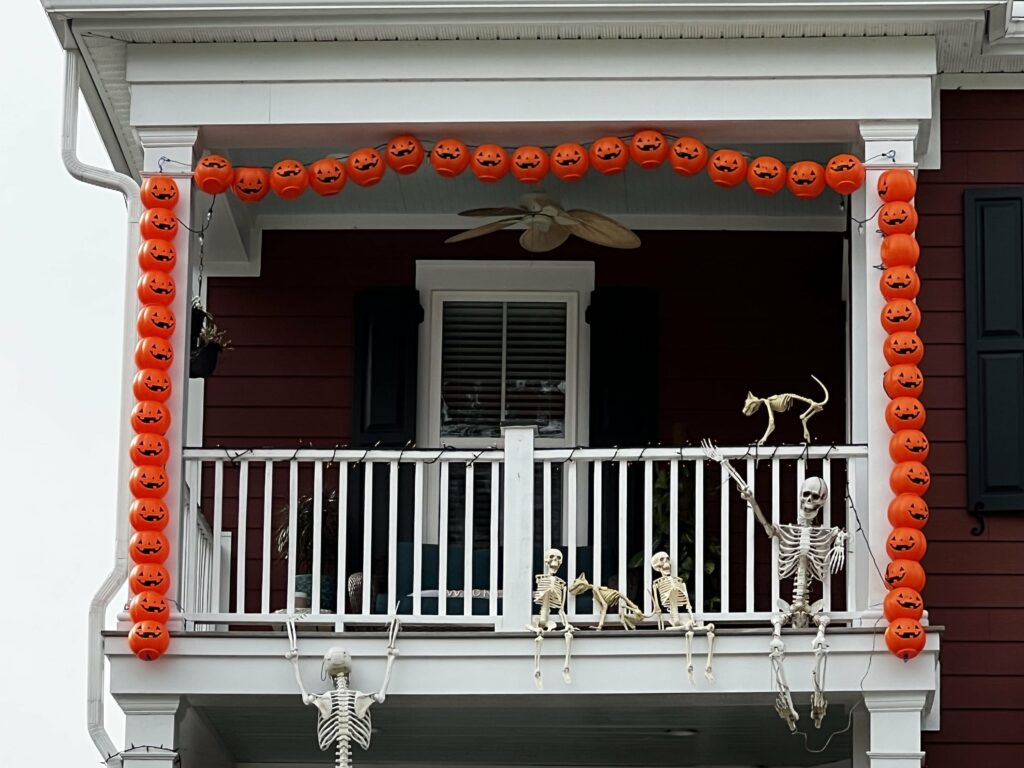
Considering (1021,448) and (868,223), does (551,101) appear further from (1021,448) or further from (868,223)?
(1021,448)

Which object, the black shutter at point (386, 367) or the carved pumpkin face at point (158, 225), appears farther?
the black shutter at point (386, 367)

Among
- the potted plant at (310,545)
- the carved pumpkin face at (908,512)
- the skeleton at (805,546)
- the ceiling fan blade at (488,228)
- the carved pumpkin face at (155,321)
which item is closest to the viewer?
the carved pumpkin face at (908,512)

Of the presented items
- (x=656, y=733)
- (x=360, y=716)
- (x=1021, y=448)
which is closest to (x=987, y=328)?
(x=1021, y=448)

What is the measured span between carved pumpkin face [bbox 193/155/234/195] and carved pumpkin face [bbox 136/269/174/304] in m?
0.52

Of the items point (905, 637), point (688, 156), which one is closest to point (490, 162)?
point (688, 156)

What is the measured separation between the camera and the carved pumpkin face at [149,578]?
949cm

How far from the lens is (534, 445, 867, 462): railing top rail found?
9.66 metres

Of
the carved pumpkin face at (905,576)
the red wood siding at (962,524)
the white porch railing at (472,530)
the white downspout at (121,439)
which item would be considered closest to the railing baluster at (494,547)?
the white porch railing at (472,530)

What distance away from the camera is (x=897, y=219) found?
966 cm

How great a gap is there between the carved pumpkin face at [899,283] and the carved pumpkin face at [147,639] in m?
3.85

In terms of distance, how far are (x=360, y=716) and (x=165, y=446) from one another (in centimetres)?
161

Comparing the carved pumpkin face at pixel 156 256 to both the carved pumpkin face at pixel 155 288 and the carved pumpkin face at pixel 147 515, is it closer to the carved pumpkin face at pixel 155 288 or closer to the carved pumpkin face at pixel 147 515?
the carved pumpkin face at pixel 155 288

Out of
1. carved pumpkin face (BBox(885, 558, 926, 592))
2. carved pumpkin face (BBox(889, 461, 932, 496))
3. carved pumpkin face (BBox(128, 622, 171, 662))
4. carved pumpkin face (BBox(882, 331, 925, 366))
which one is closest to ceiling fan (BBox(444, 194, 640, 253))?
Result: carved pumpkin face (BBox(882, 331, 925, 366))

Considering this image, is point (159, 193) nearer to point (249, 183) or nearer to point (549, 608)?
point (249, 183)
